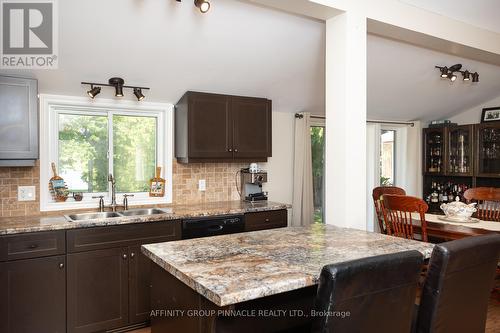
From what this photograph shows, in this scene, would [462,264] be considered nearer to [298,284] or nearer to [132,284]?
[298,284]

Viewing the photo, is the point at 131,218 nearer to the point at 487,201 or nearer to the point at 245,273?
the point at 245,273

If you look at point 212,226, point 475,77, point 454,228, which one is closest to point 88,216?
point 212,226

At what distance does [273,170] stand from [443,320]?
9.85ft

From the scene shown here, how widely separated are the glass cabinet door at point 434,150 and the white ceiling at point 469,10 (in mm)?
2129

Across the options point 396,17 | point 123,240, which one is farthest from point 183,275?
point 396,17

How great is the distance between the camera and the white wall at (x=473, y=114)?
5.27 meters

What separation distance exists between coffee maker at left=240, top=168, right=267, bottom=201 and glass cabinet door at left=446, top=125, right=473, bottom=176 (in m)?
2.93

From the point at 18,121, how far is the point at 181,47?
135cm

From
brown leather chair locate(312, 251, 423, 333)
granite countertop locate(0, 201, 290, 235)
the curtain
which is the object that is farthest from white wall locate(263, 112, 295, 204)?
brown leather chair locate(312, 251, 423, 333)

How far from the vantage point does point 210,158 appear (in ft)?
12.1

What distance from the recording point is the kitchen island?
1.38 m

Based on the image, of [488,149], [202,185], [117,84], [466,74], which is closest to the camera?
[117,84]

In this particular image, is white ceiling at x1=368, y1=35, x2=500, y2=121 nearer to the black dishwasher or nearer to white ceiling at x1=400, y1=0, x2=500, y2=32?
white ceiling at x1=400, y1=0, x2=500, y2=32

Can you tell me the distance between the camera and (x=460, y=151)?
17.5 ft
